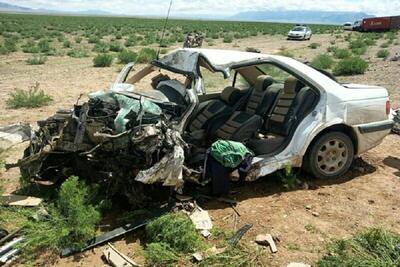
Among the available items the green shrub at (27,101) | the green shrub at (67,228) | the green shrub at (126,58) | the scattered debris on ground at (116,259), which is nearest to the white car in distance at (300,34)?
the green shrub at (126,58)

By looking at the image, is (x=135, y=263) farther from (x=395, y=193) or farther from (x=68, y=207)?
(x=395, y=193)

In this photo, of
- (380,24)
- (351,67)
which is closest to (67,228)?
(351,67)

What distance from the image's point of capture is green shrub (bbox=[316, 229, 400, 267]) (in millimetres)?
3768

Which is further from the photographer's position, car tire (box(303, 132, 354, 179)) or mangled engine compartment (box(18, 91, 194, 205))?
car tire (box(303, 132, 354, 179))

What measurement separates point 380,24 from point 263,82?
53759 mm

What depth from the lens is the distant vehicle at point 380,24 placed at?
52719 mm

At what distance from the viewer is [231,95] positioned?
6.28 metres

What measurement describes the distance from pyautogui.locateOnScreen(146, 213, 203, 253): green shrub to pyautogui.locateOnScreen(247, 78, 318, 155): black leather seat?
1565mm

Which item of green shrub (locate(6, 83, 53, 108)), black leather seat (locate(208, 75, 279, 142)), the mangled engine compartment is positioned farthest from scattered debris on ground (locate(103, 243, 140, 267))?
green shrub (locate(6, 83, 53, 108))

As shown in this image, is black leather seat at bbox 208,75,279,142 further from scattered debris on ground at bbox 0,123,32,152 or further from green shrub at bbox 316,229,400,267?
scattered debris on ground at bbox 0,123,32,152

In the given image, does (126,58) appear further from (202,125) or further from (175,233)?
(175,233)

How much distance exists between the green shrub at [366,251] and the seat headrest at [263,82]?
8.42ft

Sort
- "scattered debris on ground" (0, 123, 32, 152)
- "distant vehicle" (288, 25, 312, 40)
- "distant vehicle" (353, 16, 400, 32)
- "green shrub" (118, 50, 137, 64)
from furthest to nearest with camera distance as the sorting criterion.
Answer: "distant vehicle" (353, 16, 400, 32) → "distant vehicle" (288, 25, 312, 40) → "green shrub" (118, 50, 137, 64) → "scattered debris on ground" (0, 123, 32, 152)

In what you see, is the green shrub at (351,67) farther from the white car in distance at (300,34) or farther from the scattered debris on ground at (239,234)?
the white car in distance at (300,34)
